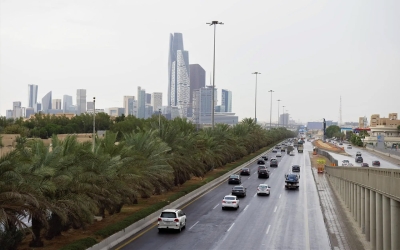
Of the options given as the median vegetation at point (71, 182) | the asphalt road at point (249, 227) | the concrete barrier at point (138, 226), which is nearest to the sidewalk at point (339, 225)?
the asphalt road at point (249, 227)

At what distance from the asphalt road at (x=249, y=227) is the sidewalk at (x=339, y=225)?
0.51m

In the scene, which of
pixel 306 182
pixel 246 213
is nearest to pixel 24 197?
pixel 246 213

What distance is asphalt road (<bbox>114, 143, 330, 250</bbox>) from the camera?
2378 cm

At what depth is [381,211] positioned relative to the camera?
22406mm

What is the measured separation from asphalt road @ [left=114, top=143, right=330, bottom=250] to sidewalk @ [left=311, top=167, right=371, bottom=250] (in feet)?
1.67

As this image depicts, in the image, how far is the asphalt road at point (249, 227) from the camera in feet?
78.0

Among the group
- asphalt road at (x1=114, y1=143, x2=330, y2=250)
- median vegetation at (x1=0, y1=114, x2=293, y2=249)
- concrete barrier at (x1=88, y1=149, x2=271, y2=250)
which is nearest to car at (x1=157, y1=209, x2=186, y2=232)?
asphalt road at (x1=114, y1=143, x2=330, y2=250)

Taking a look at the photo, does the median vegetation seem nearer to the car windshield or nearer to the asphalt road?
the car windshield

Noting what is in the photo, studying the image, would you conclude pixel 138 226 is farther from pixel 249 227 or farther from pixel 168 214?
pixel 249 227

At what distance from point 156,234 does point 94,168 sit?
4.95m

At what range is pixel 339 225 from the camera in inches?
1194

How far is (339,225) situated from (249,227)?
595cm

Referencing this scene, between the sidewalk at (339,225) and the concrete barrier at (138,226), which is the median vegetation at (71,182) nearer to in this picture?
the concrete barrier at (138,226)

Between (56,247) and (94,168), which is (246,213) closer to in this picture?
(94,168)
